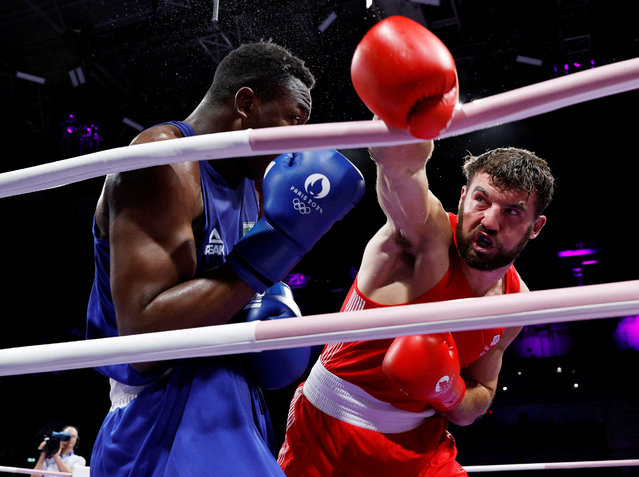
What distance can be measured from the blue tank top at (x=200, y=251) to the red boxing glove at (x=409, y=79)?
52 centimetres

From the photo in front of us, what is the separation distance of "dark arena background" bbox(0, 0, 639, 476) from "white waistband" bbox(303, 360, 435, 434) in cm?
396

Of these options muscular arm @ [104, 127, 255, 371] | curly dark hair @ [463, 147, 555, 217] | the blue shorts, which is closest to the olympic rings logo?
muscular arm @ [104, 127, 255, 371]

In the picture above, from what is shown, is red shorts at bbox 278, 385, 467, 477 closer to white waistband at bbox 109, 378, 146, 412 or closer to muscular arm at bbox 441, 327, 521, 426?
muscular arm at bbox 441, 327, 521, 426

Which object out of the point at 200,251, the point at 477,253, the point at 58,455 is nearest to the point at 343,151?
the point at 58,455

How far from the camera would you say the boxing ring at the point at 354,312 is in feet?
2.26

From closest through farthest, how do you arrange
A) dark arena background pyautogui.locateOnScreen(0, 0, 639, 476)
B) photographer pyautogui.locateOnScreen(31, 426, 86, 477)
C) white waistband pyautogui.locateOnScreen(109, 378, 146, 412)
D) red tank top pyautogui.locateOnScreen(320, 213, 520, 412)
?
white waistband pyautogui.locateOnScreen(109, 378, 146, 412)
red tank top pyautogui.locateOnScreen(320, 213, 520, 412)
photographer pyautogui.locateOnScreen(31, 426, 86, 477)
dark arena background pyautogui.locateOnScreen(0, 0, 639, 476)

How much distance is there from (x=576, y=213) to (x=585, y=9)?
2.80 m

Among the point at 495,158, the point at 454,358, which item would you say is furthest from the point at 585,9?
the point at 454,358

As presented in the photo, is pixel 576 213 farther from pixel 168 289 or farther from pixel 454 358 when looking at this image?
pixel 168 289

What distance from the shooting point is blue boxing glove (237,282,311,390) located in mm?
1182

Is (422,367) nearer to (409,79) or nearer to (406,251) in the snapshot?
(406,251)

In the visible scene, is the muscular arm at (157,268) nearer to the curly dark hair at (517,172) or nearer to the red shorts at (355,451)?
the red shorts at (355,451)

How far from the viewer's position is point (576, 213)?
23.1ft

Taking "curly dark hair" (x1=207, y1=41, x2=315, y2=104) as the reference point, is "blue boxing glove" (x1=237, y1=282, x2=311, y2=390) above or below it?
below
